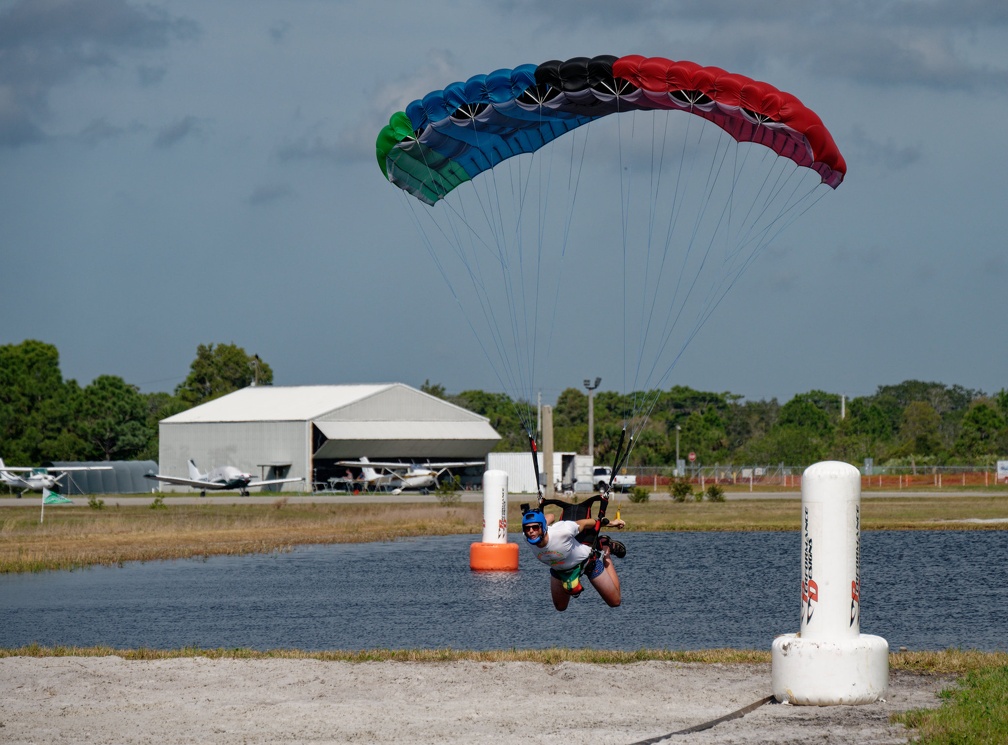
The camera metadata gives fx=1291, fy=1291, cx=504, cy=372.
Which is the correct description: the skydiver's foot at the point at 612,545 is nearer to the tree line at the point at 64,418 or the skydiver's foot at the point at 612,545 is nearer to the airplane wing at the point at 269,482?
the airplane wing at the point at 269,482

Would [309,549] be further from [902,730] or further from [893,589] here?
[902,730]

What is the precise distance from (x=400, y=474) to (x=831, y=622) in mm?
68138

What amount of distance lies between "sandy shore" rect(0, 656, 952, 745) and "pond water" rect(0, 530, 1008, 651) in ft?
14.3

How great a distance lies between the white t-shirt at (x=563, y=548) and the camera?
14.7 m

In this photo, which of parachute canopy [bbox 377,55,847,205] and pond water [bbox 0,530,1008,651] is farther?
pond water [bbox 0,530,1008,651]

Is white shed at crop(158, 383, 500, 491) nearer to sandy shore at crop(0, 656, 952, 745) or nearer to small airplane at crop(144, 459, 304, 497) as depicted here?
small airplane at crop(144, 459, 304, 497)

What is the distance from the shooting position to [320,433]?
267ft

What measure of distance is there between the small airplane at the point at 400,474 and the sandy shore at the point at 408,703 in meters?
61.5

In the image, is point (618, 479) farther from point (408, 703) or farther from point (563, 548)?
point (408, 703)

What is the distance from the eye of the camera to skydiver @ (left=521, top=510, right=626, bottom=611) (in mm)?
14531

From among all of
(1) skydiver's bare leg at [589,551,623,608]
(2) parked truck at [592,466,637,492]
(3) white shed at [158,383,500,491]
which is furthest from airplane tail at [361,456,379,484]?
(1) skydiver's bare leg at [589,551,623,608]

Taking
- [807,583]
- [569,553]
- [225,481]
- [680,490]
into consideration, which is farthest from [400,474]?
[807,583]

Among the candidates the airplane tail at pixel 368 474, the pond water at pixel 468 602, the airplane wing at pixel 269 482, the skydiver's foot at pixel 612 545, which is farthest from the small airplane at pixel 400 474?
the skydiver's foot at pixel 612 545

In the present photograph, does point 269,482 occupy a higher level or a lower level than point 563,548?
lower
